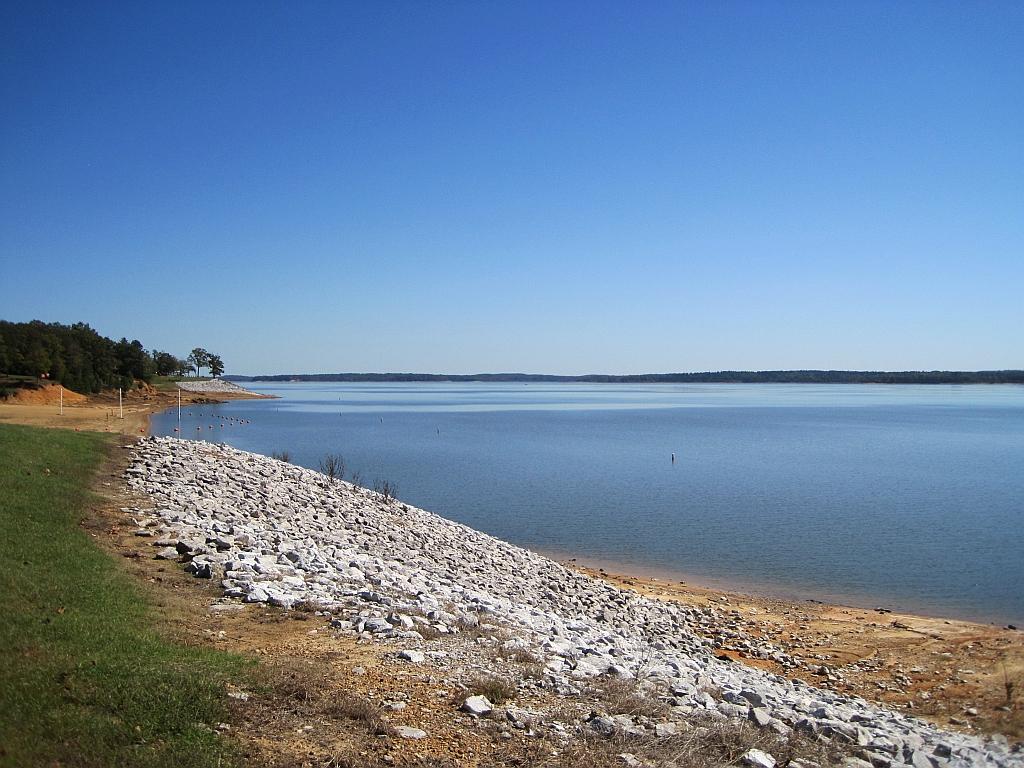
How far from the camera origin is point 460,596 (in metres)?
13.1

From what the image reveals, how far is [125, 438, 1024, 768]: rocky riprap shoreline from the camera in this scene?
8.31m

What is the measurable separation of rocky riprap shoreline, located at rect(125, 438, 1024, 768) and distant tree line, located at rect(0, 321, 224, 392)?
77495mm

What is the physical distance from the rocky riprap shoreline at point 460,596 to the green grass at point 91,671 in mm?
1878

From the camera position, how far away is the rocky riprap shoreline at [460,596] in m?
8.31

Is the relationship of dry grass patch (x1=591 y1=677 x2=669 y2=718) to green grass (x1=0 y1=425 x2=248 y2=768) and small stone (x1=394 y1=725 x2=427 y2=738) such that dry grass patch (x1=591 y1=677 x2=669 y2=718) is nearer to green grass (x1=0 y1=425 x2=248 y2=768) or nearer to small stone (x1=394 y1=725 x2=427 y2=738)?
small stone (x1=394 y1=725 x2=427 y2=738)

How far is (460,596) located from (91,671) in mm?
6964

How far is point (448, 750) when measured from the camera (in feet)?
20.9

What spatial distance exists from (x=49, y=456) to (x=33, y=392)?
230ft

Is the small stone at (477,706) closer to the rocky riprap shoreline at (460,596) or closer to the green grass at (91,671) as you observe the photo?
the rocky riprap shoreline at (460,596)

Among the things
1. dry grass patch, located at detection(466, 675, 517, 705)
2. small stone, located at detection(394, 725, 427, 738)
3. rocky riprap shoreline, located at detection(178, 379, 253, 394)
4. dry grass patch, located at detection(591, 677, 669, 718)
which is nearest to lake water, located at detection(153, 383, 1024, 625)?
dry grass patch, located at detection(591, 677, 669, 718)

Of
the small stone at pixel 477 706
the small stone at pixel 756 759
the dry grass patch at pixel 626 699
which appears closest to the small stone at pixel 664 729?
the dry grass patch at pixel 626 699

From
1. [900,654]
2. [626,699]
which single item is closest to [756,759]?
[626,699]

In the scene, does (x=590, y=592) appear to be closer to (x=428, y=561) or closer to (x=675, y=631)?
(x=675, y=631)

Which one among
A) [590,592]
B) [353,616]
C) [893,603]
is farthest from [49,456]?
[893,603]
